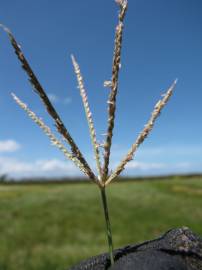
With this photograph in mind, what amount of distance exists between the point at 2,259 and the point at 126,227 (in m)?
11.5

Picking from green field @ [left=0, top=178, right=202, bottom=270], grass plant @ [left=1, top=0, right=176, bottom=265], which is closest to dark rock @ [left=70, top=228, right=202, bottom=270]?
grass plant @ [left=1, top=0, right=176, bottom=265]

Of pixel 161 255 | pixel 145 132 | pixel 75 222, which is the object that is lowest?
pixel 161 255

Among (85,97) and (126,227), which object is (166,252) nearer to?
(85,97)

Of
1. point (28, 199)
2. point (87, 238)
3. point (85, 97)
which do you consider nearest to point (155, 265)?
point (85, 97)

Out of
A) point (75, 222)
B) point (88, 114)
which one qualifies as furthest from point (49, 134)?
point (75, 222)

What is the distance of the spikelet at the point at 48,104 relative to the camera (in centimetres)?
206

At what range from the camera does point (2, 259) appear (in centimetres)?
2209

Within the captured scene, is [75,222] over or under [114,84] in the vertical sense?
over

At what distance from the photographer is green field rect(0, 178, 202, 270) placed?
75.6 ft

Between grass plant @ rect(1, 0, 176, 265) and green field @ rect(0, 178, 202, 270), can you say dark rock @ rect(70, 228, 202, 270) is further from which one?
green field @ rect(0, 178, 202, 270)

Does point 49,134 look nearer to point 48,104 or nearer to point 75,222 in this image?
point 48,104

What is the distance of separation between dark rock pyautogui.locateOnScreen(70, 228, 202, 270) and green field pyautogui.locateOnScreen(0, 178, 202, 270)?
1631 centimetres

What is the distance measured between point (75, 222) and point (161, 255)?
31934 millimetres

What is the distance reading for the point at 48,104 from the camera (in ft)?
7.27
